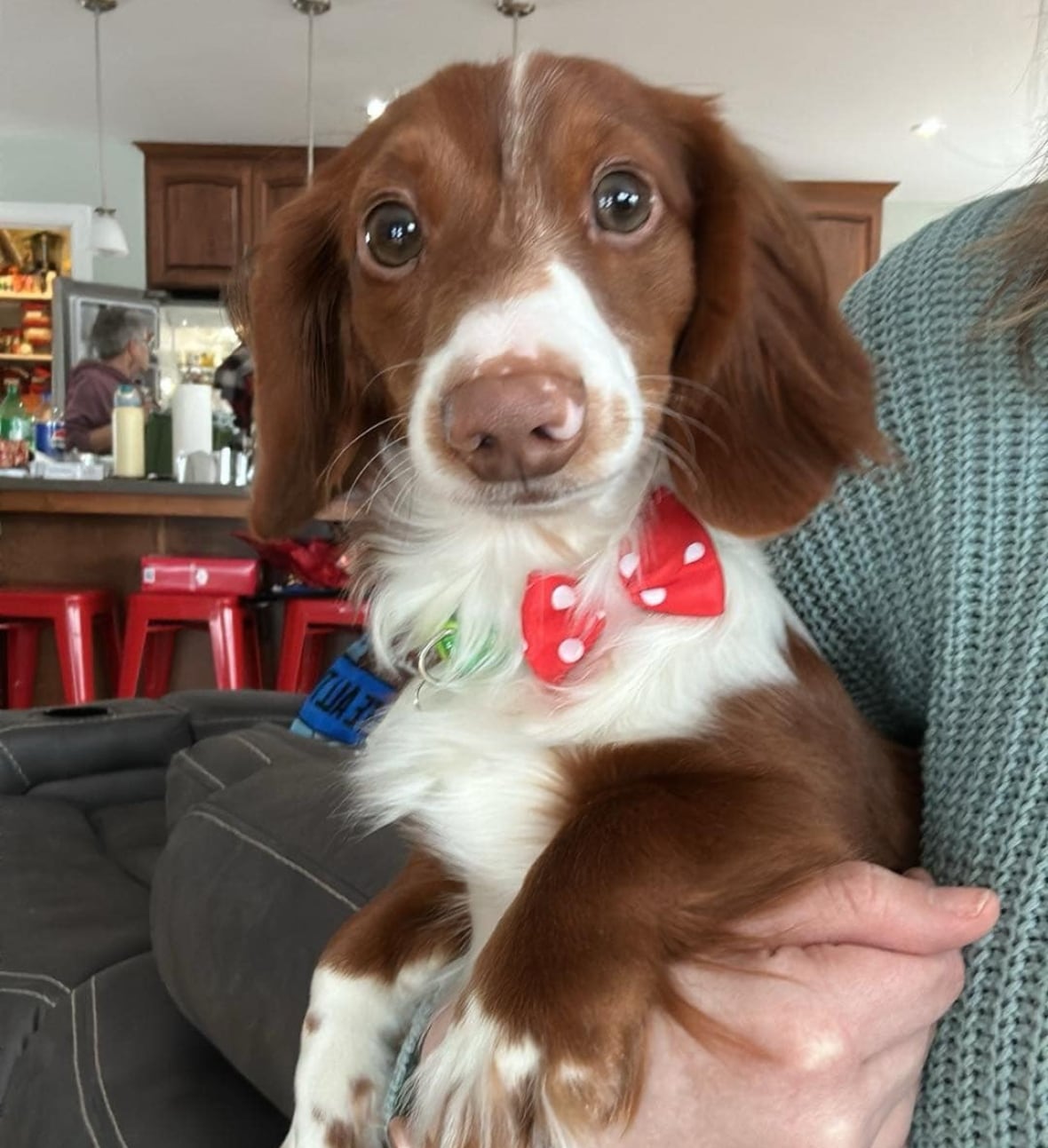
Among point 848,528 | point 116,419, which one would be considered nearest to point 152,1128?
point 848,528

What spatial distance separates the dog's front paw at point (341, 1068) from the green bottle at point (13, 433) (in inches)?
159

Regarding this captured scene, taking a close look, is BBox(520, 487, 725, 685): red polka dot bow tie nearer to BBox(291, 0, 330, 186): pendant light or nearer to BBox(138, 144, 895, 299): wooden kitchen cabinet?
BBox(291, 0, 330, 186): pendant light

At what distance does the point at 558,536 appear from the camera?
903 millimetres

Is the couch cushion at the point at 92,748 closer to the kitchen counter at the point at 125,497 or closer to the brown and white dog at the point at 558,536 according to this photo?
the brown and white dog at the point at 558,536

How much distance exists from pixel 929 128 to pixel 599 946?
18.6ft

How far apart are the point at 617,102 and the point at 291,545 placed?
93.5 inches

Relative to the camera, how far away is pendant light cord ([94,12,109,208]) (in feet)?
15.1

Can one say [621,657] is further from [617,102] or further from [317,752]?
[317,752]

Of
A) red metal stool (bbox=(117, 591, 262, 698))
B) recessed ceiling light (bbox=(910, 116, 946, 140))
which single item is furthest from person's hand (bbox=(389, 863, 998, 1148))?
recessed ceiling light (bbox=(910, 116, 946, 140))

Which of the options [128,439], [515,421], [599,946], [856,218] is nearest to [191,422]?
[128,439]

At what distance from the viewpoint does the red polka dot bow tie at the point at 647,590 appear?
0.83 metres

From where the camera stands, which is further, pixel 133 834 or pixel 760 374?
pixel 133 834

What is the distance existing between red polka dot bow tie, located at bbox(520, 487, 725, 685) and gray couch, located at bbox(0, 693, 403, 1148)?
1.10 feet

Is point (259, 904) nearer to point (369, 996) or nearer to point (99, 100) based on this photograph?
point (369, 996)
